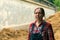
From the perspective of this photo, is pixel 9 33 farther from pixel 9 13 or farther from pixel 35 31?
pixel 35 31

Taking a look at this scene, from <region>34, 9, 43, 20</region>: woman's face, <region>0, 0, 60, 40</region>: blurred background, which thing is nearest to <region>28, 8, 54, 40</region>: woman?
<region>34, 9, 43, 20</region>: woman's face

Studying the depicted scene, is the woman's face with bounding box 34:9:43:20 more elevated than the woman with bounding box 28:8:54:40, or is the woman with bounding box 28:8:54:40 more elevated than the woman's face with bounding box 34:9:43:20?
Result: the woman's face with bounding box 34:9:43:20

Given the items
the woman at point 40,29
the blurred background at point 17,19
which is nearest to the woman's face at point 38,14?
the woman at point 40,29

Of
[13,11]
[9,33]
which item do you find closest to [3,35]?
[9,33]

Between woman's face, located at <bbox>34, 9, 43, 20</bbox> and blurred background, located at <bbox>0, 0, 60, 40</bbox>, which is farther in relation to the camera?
blurred background, located at <bbox>0, 0, 60, 40</bbox>

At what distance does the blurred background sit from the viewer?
355 inches

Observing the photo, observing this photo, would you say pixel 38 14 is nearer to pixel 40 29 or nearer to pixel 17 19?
pixel 40 29

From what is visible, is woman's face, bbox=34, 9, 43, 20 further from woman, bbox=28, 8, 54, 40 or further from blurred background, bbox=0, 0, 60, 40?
blurred background, bbox=0, 0, 60, 40

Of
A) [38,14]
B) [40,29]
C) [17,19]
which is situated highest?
[38,14]

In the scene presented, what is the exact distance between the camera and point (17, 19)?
1145cm

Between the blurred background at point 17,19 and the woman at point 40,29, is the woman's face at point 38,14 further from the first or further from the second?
the blurred background at point 17,19

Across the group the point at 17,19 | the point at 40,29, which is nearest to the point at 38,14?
the point at 40,29

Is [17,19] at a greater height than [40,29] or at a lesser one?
lesser

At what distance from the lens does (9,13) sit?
1144 cm
